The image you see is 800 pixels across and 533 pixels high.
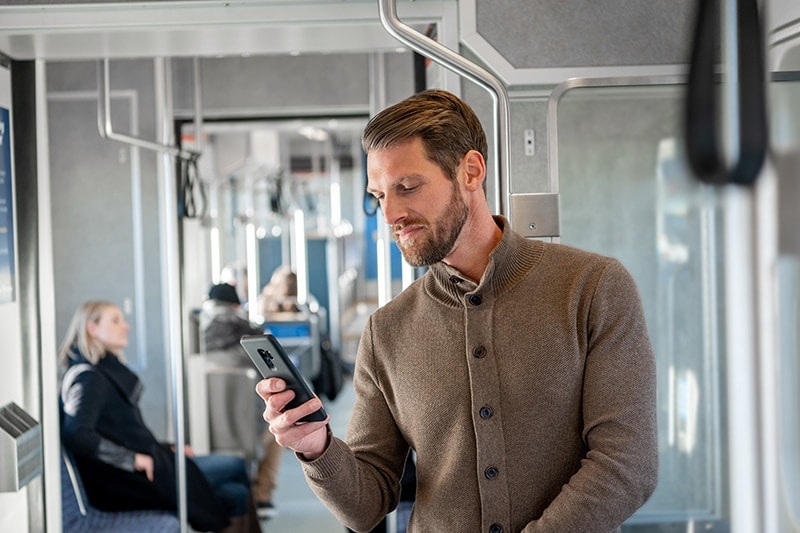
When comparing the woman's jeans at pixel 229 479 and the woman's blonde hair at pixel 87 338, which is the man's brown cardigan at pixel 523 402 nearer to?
the woman's blonde hair at pixel 87 338

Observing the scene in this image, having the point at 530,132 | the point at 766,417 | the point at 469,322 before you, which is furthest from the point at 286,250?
the point at 766,417

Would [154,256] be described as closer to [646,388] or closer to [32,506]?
[32,506]

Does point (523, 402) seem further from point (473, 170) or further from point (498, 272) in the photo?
point (473, 170)

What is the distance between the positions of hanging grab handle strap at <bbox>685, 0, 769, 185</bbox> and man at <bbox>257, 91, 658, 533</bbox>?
2.84ft

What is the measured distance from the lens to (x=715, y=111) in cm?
60

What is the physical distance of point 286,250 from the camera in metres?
10.6

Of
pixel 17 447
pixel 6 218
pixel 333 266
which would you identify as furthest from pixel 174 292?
pixel 333 266

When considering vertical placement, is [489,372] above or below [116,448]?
above

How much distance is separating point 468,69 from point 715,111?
3.98 feet

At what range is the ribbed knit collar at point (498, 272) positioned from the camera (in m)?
1.54

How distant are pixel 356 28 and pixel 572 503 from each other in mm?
1544

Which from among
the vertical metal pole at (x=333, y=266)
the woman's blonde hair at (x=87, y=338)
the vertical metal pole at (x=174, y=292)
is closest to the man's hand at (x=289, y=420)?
the vertical metal pole at (x=174, y=292)

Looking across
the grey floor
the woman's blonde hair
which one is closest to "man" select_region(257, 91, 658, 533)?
the woman's blonde hair

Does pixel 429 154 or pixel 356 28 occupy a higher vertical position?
pixel 356 28
